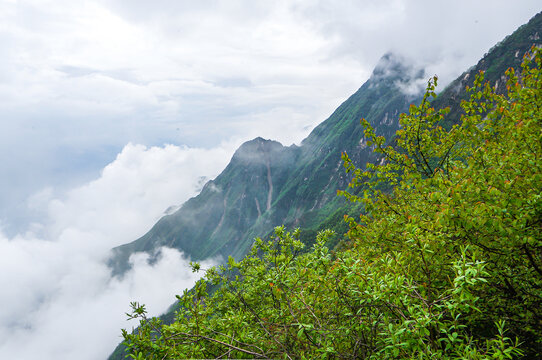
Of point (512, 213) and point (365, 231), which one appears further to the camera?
point (365, 231)

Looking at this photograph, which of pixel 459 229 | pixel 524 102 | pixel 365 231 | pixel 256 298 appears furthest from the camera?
pixel 256 298

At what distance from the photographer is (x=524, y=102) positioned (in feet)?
21.7

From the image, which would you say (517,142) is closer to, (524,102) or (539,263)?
(524,102)

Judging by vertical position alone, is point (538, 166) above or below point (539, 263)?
above

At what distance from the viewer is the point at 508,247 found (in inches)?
210

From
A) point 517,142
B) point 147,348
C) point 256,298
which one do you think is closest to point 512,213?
point 517,142

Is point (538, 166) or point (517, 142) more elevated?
point (517, 142)

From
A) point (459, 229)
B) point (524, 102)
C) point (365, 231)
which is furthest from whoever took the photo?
point (365, 231)

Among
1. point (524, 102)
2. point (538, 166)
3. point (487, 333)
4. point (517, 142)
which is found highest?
point (524, 102)

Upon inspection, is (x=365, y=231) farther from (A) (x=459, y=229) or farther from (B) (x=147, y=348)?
(B) (x=147, y=348)

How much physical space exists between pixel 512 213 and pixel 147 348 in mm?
7906

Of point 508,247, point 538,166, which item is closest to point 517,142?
point 538,166

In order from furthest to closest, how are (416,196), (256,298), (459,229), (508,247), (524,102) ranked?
1. (256,298)
2. (416,196)
3. (524,102)
4. (508,247)
5. (459,229)

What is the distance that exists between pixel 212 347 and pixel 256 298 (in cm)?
485
